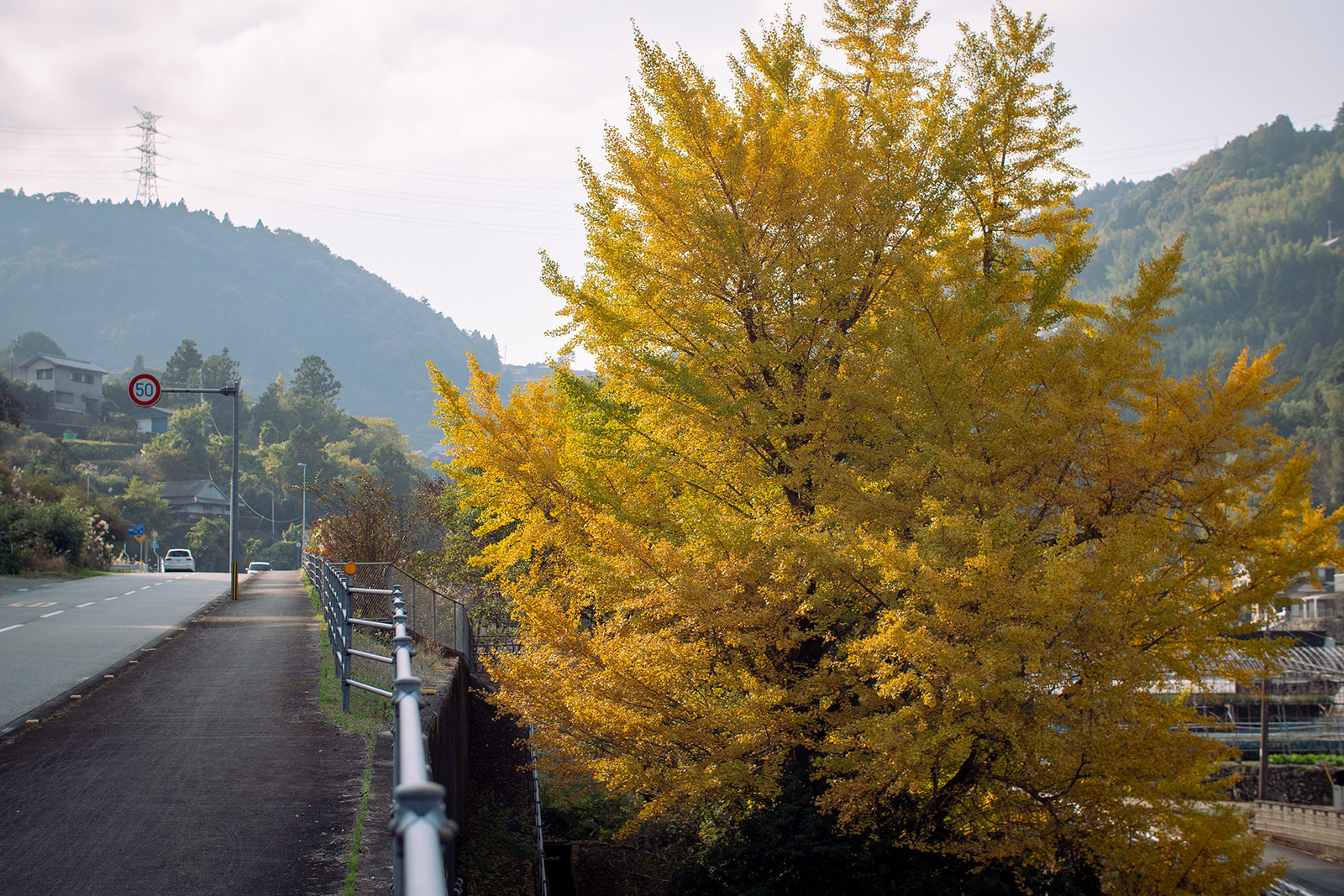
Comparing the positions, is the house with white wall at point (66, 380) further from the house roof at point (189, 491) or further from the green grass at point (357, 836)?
the green grass at point (357, 836)

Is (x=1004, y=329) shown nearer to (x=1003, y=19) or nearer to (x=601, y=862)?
(x=1003, y=19)

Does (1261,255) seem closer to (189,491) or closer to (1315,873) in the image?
(1315,873)

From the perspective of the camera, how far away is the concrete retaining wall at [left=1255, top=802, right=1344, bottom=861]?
92.7 ft

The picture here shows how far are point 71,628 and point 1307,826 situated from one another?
35.7 meters

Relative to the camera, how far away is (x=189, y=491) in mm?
90000

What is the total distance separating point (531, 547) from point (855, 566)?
4.89m

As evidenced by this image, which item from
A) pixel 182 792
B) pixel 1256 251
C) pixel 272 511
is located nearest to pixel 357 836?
pixel 182 792

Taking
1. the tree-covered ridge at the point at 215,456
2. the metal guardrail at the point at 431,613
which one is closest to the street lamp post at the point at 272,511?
the tree-covered ridge at the point at 215,456

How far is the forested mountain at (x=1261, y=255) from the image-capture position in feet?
455

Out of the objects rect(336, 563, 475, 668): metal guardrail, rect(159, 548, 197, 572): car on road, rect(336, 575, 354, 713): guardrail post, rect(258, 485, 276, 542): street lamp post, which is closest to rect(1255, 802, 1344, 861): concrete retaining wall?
rect(336, 563, 475, 668): metal guardrail

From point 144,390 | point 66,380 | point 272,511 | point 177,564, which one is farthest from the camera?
point 66,380

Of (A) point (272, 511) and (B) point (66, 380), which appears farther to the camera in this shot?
(B) point (66, 380)

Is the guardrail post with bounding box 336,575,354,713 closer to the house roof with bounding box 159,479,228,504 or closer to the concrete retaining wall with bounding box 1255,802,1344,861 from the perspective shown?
the concrete retaining wall with bounding box 1255,802,1344,861

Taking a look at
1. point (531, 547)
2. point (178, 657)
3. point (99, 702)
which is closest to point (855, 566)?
point (531, 547)
